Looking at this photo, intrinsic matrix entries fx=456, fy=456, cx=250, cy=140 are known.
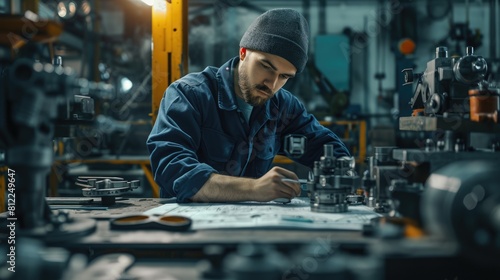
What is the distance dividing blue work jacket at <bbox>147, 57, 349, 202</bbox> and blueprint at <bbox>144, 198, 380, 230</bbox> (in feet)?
0.50

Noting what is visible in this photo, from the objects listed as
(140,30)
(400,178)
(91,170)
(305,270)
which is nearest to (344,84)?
(140,30)

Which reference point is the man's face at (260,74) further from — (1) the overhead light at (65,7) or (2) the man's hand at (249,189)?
(1) the overhead light at (65,7)

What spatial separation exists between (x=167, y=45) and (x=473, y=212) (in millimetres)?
2368

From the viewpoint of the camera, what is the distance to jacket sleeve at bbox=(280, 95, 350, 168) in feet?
7.32

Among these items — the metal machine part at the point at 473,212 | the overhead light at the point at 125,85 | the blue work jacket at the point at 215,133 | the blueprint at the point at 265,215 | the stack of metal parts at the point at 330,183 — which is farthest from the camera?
the overhead light at the point at 125,85

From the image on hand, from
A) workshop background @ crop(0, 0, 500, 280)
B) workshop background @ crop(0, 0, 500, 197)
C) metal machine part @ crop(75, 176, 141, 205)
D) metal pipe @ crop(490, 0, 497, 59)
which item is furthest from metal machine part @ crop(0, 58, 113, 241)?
metal pipe @ crop(490, 0, 497, 59)

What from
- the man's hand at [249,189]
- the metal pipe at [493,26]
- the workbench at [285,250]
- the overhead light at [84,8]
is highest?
the metal pipe at [493,26]

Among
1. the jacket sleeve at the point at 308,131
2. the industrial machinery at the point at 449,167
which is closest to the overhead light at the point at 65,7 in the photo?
the jacket sleeve at the point at 308,131

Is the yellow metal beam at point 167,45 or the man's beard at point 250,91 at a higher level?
the yellow metal beam at point 167,45

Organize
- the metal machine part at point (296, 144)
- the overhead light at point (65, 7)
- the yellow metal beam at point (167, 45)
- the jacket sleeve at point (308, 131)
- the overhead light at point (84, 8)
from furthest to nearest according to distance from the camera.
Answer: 1. the overhead light at point (65, 7)
2. the yellow metal beam at point (167, 45)
3. the jacket sleeve at point (308, 131)
4. the overhead light at point (84, 8)
5. the metal machine part at point (296, 144)

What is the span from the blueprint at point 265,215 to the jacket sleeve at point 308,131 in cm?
68

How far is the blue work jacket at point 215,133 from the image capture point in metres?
1.62

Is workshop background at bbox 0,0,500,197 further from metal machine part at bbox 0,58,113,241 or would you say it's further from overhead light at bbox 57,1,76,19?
metal machine part at bbox 0,58,113,241

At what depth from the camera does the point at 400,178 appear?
1.19m
